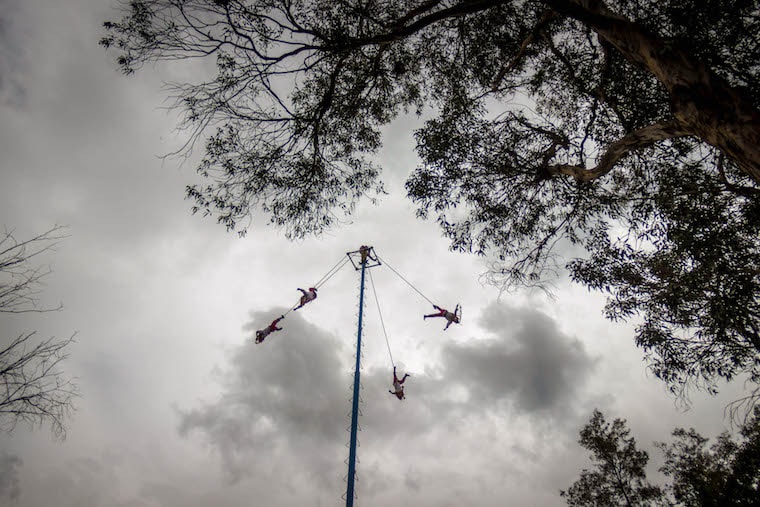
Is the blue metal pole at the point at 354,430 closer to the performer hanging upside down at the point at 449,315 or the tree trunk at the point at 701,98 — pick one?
the performer hanging upside down at the point at 449,315

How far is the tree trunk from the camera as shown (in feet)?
9.50

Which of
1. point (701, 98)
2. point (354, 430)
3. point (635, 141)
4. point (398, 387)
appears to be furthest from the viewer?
point (398, 387)

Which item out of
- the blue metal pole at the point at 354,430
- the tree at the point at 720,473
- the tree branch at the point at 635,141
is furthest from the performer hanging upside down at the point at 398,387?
the tree at the point at 720,473

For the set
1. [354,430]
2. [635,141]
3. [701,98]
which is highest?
[635,141]

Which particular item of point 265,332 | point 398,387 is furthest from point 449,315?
point 265,332

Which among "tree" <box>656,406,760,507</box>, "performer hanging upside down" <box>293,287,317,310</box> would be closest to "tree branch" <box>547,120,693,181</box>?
"performer hanging upside down" <box>293,287,317,310</box>

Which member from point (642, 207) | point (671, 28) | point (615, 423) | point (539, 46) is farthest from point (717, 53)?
point (615, 423)

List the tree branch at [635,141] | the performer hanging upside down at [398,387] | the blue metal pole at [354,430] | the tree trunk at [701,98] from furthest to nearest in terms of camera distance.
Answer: the performer hanging upside down at [398,387]
the blue metal pole at [354,430]
the tree branch at [635,141]
the tree trunk at [701,98]

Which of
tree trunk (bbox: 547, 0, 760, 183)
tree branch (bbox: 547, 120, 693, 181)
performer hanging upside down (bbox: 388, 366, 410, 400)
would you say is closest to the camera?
tree trunk (bbox: 547, 0, 760, 183)

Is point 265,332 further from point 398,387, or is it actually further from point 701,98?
point 701,98

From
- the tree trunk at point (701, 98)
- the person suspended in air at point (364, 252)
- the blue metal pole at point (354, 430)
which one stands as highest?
the person suspended in air at point (364, 252)

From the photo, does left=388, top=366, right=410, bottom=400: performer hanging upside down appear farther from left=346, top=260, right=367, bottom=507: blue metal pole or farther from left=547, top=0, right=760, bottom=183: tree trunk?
left=547, top=0, right=760, bottom=183: tree trunk

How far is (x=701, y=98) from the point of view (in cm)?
315

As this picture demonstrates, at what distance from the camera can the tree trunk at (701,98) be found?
290 centimetres
